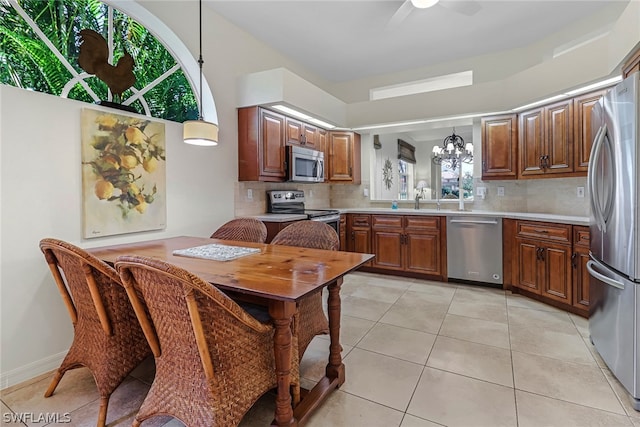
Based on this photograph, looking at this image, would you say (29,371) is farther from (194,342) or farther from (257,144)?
(257,144)

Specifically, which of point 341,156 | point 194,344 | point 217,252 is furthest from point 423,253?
point 194,344

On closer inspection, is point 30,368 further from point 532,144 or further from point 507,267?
point 532,144

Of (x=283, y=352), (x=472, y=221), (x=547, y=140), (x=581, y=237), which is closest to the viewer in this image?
(x=283, y=352)

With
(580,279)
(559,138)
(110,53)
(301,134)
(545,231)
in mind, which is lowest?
(580,279)

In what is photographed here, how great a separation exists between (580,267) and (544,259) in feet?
1.21

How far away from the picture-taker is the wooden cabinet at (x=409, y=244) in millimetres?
3992

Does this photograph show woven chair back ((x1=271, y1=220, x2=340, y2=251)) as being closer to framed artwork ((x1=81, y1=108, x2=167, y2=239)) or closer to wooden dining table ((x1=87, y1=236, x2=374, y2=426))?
wooden dining table ((x1=87, y1=236, x2=374, y2=426))

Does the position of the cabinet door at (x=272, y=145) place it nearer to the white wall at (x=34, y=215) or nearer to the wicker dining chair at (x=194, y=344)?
the white wall at (x=34, y=215)

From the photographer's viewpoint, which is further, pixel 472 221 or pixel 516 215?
pixel 472 221

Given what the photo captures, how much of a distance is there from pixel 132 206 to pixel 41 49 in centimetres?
123

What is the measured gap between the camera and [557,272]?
119 inches

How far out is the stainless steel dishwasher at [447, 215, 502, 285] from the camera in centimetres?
368

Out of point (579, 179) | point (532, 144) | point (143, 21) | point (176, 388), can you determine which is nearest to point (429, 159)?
point (532, 144)

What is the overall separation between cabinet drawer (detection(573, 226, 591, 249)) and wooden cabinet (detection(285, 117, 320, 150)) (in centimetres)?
303
